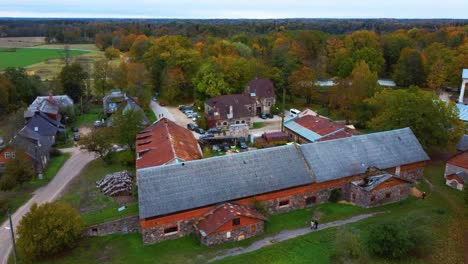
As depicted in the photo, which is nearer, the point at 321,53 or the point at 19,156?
the point at 19,156

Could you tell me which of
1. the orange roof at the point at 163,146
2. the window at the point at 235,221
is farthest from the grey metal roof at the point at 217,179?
the orange roof at the point at 163,146

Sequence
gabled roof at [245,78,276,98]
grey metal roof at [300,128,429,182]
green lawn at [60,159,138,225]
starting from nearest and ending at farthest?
1. green lawn at [60,159,138,225]
2. grey metal roof at [300,128,429,182]
3. gabled roof at [245,78,276,98]

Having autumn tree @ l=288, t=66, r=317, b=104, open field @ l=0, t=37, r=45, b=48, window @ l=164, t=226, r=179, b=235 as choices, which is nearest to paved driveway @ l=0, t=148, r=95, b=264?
window @ l=164, t=226, r=179, b=235

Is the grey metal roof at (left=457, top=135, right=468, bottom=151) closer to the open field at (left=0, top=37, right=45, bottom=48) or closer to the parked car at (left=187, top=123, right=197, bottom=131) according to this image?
the parked car at (left=187, top=123, right=197, bottom=131)

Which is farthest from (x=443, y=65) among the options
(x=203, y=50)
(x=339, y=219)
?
(x=339, y=219)

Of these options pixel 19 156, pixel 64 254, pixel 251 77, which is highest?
pixel 251 77

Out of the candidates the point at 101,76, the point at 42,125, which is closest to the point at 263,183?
the point at 42,125

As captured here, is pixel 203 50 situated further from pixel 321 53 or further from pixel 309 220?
pixel 309 220
